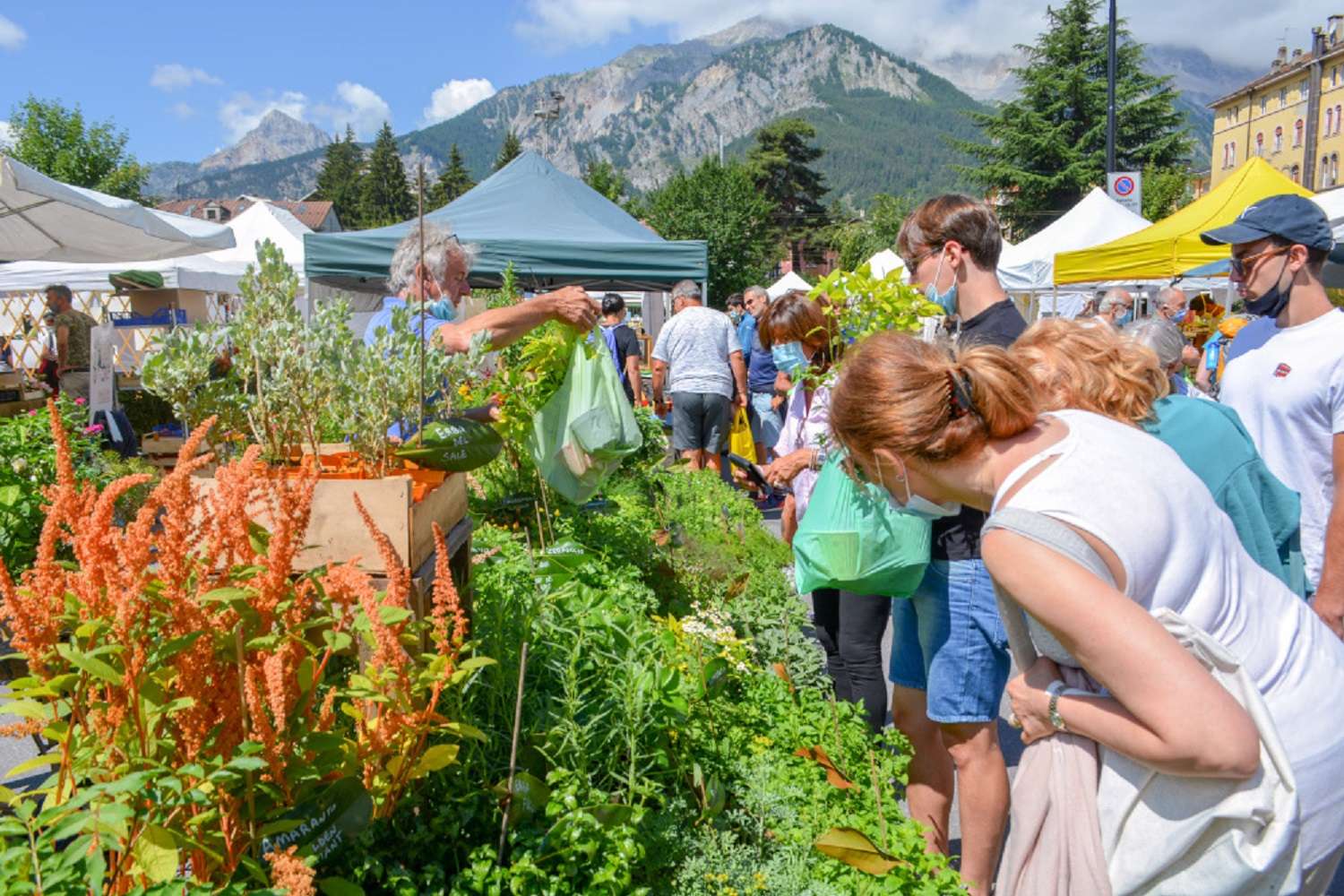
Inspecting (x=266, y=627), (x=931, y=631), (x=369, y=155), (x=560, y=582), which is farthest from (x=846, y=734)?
(x=369, y=155)

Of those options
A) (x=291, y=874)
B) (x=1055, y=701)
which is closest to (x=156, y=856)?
(x=291, y=874)

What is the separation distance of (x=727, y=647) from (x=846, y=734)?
0.44 meters

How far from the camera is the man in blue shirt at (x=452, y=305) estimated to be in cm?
226

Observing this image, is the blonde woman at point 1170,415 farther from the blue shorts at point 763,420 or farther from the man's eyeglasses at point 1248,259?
the blue shorts at point 763,420

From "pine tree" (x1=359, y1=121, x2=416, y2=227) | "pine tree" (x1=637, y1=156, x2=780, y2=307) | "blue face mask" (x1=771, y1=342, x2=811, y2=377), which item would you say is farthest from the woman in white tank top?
"pine tree" (x1=359, y1=121, x2=416, y2=227)

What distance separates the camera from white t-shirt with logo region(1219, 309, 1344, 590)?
248cm

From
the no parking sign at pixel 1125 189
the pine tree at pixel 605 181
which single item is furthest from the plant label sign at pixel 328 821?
the pine tree at pixel 605 181

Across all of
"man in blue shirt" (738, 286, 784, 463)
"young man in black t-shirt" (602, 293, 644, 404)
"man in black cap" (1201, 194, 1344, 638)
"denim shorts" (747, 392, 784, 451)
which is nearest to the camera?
"man in black cap" (1201, 194, 1344, 638)

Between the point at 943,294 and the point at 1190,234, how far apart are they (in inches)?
250

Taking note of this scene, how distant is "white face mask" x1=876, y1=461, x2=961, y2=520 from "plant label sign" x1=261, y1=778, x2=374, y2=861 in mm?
A: 954

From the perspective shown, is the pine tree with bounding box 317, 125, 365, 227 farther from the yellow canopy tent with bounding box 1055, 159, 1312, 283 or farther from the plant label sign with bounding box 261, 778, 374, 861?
the plant label sign with bounding box 261, 778, 374, 861

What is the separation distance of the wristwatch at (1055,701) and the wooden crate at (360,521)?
3.66 feet

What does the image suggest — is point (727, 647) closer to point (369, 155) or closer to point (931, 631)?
point (931, 631)

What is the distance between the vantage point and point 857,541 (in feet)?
7.79
